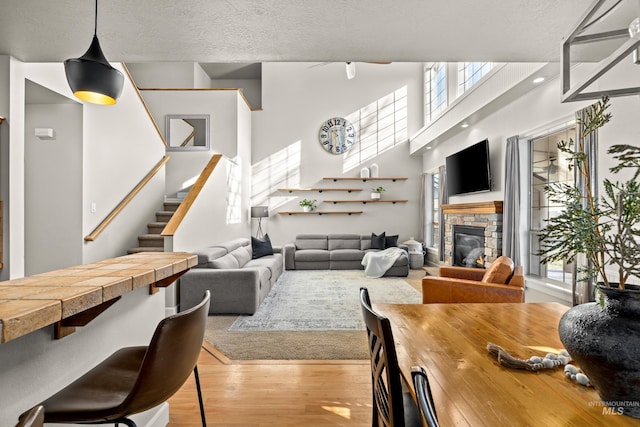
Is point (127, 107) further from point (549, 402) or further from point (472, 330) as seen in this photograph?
point (549, 402)

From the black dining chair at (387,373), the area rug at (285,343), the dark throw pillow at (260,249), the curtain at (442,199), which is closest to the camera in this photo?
the black dining chair at (387,373)

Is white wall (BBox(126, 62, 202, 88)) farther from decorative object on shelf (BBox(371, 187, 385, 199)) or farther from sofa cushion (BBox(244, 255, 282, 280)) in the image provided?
decorative object on shelf (BBox(371, 187, 385, 199))

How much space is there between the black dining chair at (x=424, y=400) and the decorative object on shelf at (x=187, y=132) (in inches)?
291

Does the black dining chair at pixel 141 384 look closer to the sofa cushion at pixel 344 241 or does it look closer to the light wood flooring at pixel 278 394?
the light wood flooring at pixel 278 394

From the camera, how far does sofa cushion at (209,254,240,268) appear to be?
4.32 meters

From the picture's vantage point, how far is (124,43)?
2678 millimetres

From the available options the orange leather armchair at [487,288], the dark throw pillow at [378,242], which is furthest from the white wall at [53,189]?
the dark throw pillow at [378,242]

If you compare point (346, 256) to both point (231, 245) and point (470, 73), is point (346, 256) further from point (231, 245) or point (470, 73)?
point (470, 73)

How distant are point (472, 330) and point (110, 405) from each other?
1.40 m

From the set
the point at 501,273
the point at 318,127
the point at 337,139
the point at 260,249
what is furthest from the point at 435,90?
the point at 501,273

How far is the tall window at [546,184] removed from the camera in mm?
3803

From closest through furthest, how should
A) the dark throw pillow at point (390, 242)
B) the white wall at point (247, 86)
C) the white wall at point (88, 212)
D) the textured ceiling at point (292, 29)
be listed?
the white wall at point (88, 212), the textured ceiling at point (292, 29), the dark throw pillow at point (390, 242), the white wall at point (247, 86)

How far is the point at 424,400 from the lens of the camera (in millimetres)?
617

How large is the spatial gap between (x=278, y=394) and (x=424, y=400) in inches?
78.6
